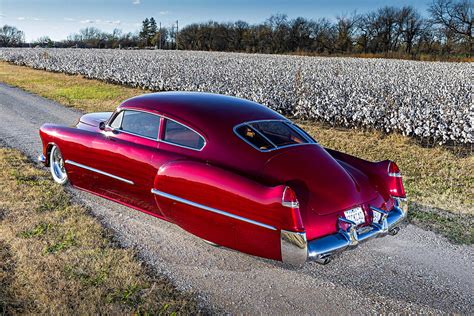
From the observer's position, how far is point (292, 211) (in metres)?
3.38

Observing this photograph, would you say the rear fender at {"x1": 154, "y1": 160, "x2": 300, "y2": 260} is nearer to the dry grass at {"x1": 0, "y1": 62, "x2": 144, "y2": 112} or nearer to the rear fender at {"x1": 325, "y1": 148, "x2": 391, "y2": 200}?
the rear fender at {"x1": 325, "y1": 148, "x2": 391, "y2": 200}

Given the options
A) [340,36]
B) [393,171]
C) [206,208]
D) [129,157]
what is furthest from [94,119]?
[340,36]

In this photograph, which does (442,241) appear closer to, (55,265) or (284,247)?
(284,247)

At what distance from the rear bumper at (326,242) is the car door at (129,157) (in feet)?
5.11

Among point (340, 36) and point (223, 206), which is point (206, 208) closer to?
point (223, 206)

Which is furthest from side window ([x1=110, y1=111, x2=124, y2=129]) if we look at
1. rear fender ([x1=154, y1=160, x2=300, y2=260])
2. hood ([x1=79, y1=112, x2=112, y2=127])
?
rear fender ([x1=154, y1=160, x2=300, y2=260])

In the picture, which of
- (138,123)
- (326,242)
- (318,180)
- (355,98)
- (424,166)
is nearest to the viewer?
(326,242)

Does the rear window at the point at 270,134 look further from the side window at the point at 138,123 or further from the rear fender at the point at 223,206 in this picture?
the side window at the point at 138,123

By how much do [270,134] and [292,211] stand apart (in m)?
1.17

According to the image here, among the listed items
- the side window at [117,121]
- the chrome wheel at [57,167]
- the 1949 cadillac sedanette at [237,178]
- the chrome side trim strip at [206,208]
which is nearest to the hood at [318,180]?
the 1949 cadillac sedanette at [237,178]

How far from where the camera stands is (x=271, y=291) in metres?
3.64

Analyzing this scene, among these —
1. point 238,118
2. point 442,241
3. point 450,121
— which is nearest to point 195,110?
point 238,118

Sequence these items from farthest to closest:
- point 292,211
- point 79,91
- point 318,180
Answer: point 79,91 → point 318,180 → point 292,211

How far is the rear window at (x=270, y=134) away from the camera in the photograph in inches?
164
